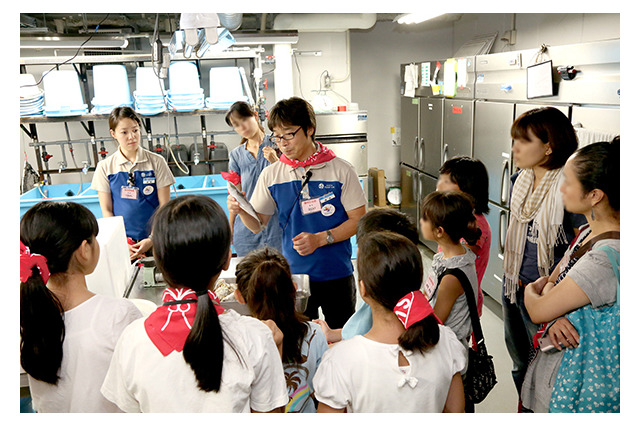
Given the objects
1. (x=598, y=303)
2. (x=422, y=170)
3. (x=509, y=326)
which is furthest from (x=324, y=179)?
(x=422, y=170)

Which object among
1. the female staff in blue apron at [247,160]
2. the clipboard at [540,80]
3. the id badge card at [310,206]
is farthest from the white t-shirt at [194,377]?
the clipboard at [540,80]

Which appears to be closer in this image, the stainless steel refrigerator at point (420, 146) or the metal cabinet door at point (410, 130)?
the stainless steel refrigerator at point (420, 146)

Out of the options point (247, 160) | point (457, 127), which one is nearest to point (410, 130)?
point (457, 127)

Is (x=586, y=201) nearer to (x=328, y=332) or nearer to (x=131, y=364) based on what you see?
(x=328, y=332)

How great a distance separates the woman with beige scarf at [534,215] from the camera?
1.89 meters

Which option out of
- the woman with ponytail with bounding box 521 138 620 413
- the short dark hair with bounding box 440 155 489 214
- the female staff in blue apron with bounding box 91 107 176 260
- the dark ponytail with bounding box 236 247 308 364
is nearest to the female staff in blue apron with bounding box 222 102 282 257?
the female staff in blue apron with bounding box 91 107 176 260

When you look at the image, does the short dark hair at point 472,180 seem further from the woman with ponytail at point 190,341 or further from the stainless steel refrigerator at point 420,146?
the stainless steel refrigerator at point 420,146

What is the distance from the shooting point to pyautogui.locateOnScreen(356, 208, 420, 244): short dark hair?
1586 millimetres

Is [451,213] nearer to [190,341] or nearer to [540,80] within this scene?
[190,341]

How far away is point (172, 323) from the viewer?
969 millimetres

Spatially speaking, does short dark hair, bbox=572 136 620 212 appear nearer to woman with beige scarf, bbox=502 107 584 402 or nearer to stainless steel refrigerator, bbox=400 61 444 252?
woman with beige scarf, bbox=502 107 584 402

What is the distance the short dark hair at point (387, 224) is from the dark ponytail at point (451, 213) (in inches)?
4.1

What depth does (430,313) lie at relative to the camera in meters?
1.13

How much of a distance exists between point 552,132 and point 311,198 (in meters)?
1.00
